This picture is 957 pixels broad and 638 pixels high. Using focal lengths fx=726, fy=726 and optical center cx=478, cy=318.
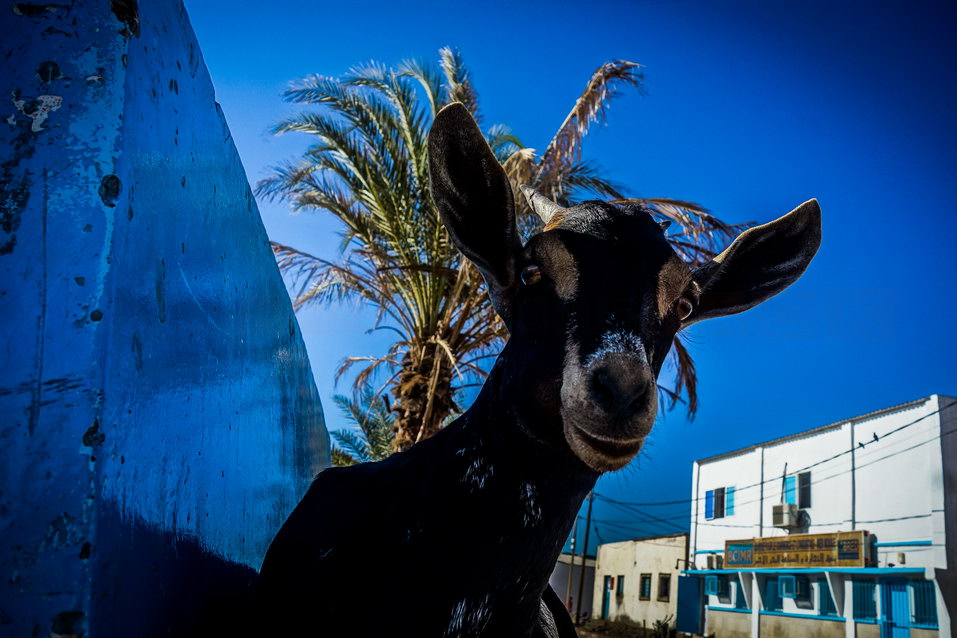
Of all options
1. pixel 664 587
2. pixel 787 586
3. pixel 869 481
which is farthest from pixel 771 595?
pixel 664 587

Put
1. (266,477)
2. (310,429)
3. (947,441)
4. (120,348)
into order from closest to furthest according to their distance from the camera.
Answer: (120,348) < (266,477) < (310,429) < (947,441)

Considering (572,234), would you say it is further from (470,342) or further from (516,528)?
(470,342)

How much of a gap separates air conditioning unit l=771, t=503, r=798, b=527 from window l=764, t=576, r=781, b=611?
2756mm

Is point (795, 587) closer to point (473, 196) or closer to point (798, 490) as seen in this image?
point (798, 490)

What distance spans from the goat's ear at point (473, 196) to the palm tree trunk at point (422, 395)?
966 centimetres

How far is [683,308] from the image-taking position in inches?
87.1

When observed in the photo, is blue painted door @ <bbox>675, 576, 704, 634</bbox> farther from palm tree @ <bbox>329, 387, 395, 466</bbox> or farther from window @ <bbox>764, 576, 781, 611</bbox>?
palm tree @ <bbox>329, 387, 395, 466</bbox>

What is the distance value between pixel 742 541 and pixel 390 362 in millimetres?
26055

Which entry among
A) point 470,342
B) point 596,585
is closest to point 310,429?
point 470,342

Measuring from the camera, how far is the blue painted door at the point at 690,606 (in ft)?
122

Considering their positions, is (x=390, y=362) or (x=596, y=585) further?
(x=596, y=585)

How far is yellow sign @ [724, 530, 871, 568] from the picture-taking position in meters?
26.8

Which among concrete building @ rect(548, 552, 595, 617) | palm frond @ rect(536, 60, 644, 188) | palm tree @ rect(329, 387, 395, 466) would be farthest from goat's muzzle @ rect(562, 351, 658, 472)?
concrete building @ rect(548, 552, 595, 617)

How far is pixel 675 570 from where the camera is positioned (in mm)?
39125
